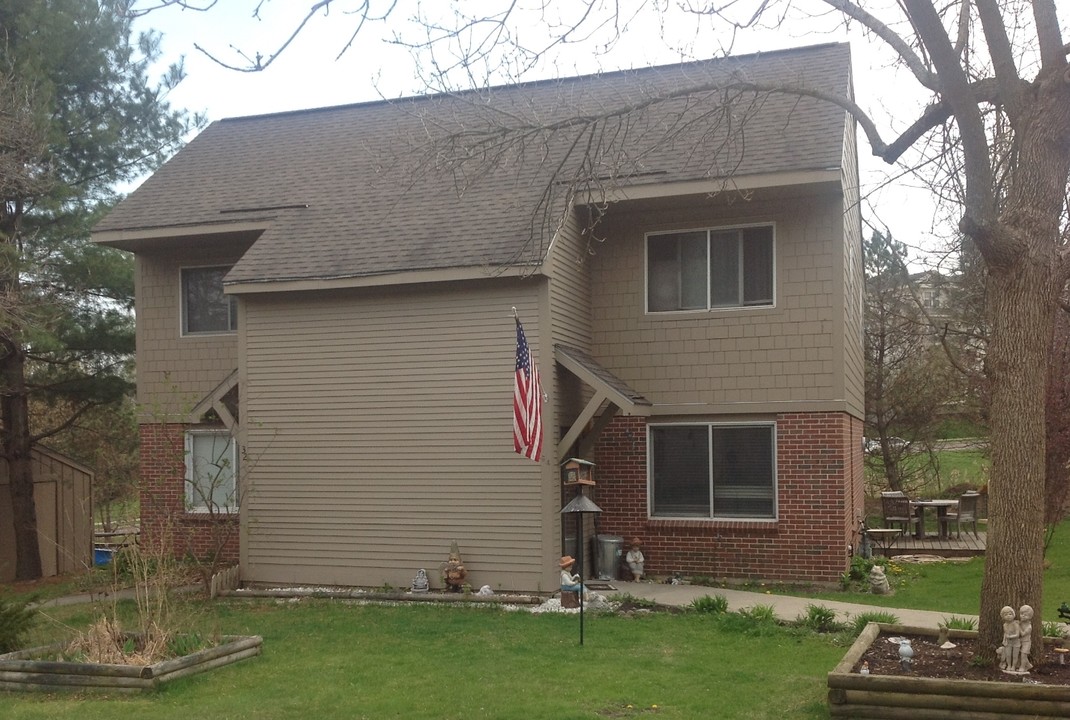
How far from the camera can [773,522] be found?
13.5m

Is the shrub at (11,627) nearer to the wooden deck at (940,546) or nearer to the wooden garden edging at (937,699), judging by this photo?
the wooden garden edging at (937,699)

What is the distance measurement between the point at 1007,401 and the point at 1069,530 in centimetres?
1546

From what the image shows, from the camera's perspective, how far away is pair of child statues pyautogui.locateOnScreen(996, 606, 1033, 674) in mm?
7480

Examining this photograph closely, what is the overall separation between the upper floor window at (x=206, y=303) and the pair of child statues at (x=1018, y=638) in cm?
1187

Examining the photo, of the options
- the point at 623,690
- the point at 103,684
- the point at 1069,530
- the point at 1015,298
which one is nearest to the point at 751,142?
the point at 1015,298

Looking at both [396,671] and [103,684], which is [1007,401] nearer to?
[396,671]

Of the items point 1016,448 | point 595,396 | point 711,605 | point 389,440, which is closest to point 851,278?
point 595,396

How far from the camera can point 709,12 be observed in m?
8.55

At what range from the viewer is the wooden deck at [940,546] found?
1742cm

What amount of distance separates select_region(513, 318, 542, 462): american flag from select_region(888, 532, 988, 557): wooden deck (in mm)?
8144

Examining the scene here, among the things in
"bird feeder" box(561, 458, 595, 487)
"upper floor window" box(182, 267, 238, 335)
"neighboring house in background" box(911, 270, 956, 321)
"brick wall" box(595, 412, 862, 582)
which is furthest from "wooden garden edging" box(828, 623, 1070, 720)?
"neighboring house in background" box(911, 270, 956, 321)

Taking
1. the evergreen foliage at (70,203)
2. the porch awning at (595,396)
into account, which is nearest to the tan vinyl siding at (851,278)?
the porch awning at (595,396)

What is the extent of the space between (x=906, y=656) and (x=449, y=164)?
6.89 meters

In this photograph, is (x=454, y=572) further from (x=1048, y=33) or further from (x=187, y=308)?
(x=1048, y=33)
